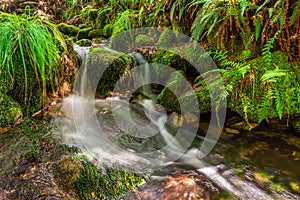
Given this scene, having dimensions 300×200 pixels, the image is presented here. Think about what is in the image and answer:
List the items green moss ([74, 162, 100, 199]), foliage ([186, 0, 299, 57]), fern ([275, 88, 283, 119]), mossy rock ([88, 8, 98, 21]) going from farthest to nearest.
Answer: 1. mossy rock ([88, 8, 98, 21])
2. foliage ([186, 0, 299, 57])
3. fern ([275, 88, 283, 119])
4. green moss ([74, 162, 100, 199])

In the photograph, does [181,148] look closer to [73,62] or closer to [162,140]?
[162,140]

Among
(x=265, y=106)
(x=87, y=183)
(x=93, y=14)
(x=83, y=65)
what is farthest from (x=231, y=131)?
(x=93, y=14)

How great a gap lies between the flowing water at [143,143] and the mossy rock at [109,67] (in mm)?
221

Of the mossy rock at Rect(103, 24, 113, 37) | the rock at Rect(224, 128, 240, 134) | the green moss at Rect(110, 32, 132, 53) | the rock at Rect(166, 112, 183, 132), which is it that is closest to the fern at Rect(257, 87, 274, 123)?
the rock at Rect(224, 128, 240, 134)

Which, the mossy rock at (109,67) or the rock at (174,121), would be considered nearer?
the rock at (174,121)

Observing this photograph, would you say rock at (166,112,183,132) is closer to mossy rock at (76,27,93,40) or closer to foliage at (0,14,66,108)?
foliage at (0,14,66,108)

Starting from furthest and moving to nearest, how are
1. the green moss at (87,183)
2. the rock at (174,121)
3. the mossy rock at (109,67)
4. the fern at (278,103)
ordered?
the mossy rock at (109,67), the rock at (174,121), the fern at (278,103), the green moss at (87,183)

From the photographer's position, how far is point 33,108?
3189 millimetres

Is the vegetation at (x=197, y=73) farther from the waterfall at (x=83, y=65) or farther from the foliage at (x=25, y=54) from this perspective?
the waterfall at (x=83, y=65)

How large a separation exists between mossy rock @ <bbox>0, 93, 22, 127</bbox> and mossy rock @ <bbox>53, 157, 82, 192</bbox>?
1.14 meters

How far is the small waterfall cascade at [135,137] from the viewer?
2.39m

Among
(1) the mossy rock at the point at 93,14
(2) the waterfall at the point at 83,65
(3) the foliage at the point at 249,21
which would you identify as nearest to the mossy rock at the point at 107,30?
(1) the mossy rock at the point at 93,14

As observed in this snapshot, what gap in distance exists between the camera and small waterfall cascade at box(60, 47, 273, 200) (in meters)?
2.39

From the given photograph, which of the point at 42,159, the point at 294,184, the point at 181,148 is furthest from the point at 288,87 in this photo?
the point at 42,159
